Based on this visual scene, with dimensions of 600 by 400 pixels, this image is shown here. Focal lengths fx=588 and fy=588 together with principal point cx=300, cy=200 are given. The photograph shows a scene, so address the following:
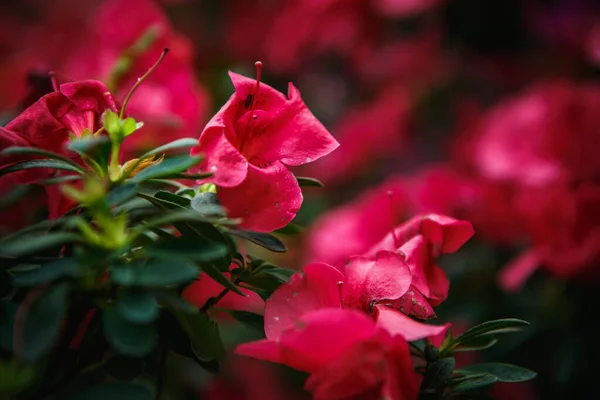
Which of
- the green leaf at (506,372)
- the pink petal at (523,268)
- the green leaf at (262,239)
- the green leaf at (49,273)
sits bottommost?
the pink petal at (523,268)

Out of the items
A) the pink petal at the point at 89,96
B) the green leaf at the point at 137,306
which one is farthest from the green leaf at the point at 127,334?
the pink petal at the point at 89,96

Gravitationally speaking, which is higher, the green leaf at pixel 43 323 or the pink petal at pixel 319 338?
the green leaf at pixel 43 323

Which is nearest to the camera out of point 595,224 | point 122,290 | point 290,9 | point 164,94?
point 122,290

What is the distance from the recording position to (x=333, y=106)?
6.52ft

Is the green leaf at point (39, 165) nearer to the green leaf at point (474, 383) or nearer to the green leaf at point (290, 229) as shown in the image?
the green leaf at point (290, 229)

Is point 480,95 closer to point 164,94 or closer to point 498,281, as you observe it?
point 498,281

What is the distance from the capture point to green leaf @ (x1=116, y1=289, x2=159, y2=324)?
1.30 feet

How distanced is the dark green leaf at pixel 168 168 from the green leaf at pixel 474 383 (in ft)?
0.98

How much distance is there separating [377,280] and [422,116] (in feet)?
4.02

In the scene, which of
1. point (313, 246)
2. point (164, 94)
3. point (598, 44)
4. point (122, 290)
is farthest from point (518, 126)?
point (122, 290)

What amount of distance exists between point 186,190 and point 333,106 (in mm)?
1490

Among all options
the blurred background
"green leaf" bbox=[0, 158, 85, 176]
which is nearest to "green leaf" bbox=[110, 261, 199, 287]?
"green leaf" bbox=[0, 158, 85, 176]

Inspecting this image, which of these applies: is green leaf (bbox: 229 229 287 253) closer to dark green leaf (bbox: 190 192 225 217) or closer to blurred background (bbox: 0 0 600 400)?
dark green leaf (bbox: 190 192 225 217)

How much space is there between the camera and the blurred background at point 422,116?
0.98 metres
